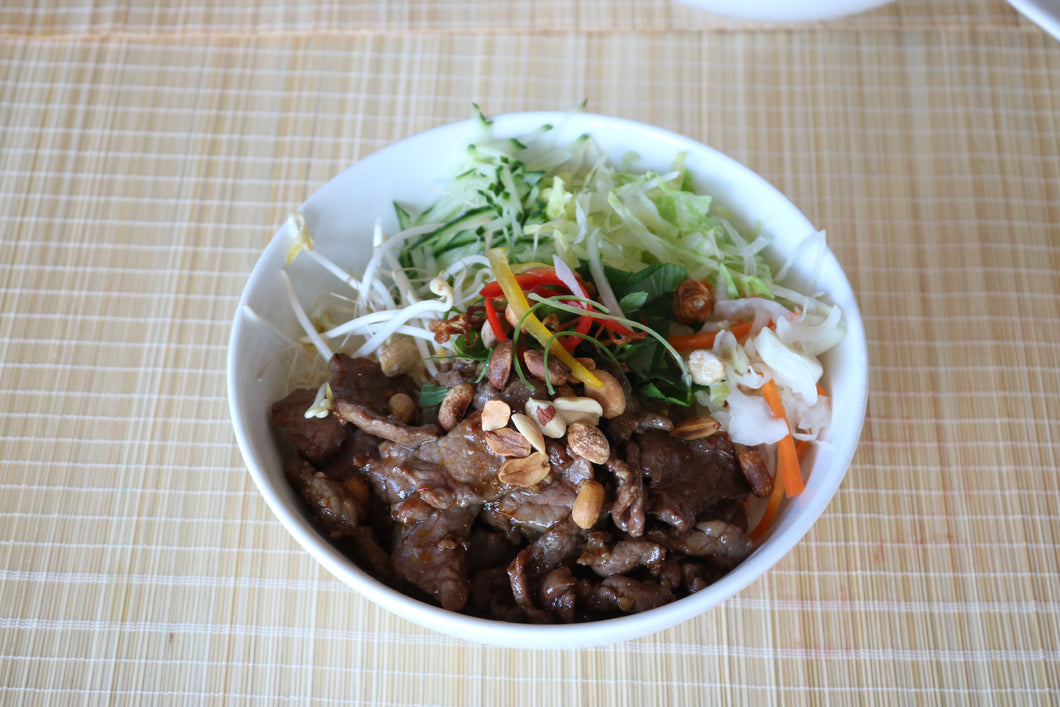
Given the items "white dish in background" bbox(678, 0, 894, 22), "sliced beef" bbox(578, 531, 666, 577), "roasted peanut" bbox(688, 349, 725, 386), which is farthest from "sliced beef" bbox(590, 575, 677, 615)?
"white dish in background" bbox(678, 0, 894, 22)

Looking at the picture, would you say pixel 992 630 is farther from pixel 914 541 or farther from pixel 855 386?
pixel 855 386

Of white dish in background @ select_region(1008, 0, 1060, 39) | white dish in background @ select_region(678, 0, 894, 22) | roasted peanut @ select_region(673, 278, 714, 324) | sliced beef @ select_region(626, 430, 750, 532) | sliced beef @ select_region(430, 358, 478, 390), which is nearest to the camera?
white dish in background @ select_region(1008, 0, 1060, 39)

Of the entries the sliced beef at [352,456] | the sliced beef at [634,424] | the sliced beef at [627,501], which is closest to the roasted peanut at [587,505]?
the sliced beef at [627,501]

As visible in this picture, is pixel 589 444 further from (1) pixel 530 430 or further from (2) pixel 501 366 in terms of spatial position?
(2) pixel 501 366

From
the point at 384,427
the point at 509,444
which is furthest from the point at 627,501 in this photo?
the point at 384,427

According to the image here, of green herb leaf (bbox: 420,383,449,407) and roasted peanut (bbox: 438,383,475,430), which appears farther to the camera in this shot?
green herb leaf (bbox: 420,383,449,407)

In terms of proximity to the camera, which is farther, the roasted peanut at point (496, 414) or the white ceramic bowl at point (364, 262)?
the roasted peanut at point (496, 414)

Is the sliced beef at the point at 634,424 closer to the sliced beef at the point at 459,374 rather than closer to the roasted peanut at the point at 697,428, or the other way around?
the roasted peanut at the point at 697,428

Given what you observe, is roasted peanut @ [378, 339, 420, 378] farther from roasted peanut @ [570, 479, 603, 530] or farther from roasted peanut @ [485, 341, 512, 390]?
roasted peanut @ [570, 479, 603, 530]
